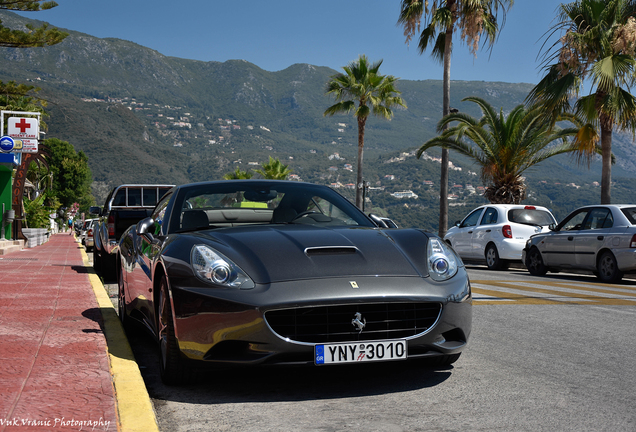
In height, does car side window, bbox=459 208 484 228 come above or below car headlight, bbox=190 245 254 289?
below

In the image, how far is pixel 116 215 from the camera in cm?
1137

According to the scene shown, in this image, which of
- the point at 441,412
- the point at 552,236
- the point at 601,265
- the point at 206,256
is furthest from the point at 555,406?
the point at 552,236

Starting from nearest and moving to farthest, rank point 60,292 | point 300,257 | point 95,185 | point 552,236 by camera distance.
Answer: point 300,257 → point 60,292 → point 552,236 → point 95,185

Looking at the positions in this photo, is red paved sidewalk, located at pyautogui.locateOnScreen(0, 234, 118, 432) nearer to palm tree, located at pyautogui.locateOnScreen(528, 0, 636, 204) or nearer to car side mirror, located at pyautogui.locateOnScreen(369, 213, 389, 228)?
car side mirror, located at pyautogui.locateOnScreen(369, 213, 389, 228)

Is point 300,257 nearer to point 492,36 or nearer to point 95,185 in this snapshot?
point 492,36

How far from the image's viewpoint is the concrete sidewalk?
128 inches

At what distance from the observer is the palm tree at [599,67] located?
748 inches

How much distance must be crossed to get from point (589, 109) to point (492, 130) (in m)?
6.51

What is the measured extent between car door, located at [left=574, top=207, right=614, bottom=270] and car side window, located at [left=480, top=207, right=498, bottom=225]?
11.7 feet

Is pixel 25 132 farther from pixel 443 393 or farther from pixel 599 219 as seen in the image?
pixel 443 393

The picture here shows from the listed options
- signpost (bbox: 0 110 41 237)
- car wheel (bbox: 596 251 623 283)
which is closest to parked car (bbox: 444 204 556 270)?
car wheel (bbox: 596 251 623 283)

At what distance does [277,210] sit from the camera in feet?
17.8

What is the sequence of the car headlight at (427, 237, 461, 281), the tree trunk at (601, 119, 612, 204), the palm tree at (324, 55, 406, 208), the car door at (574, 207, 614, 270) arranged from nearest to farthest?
the car headlight at (427, 237, 461, 281) → the car door at (574, 207, 614, 270) → the tree trunk at (601, 119, 612, 204) → the palm tree at (324, 55, 406, 208)

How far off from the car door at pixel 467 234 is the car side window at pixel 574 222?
3470mm
